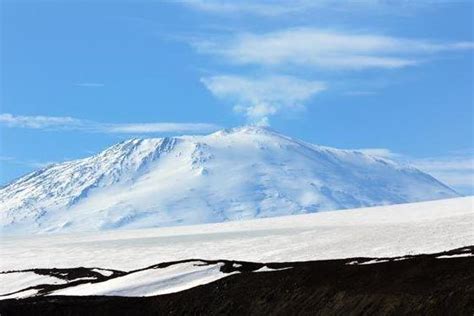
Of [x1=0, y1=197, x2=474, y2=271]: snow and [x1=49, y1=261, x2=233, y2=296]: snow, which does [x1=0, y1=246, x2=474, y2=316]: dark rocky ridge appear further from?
[x1=0, y1=197, x2=474, y2=271]: snow

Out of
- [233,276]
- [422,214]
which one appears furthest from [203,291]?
[422,214]

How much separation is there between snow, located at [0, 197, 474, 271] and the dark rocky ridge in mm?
13071

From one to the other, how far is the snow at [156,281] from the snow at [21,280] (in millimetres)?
9962

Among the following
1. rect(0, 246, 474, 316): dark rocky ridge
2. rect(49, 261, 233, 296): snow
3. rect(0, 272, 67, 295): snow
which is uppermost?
rect(0, 272, 67, 295): snow

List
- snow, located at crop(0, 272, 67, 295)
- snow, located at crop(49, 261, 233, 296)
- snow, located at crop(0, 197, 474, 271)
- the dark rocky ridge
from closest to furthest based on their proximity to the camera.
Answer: the dark rocky ridge < snow, located at crop(49, 261, 233, 296) < snow, located at crop(0, 197, 474, 271) < snow, located at crop(0, 272, 67, 295)

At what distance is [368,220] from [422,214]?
538cm

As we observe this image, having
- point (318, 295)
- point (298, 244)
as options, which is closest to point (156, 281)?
point (318, 295)

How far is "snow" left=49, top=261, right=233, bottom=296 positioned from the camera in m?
46.6

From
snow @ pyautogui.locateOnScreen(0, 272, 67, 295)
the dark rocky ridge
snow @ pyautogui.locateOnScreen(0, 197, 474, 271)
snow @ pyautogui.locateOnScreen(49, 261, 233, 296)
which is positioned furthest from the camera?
snow @ pyautogui.locateOnScreen(0, 272, 67, 295)

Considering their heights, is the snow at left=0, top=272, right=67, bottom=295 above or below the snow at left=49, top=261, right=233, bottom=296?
above

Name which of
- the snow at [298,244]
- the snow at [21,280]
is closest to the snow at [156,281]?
the snow at [21,280]

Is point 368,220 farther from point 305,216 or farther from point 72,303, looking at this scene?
point 72,303

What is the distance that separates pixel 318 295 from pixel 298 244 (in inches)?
1260

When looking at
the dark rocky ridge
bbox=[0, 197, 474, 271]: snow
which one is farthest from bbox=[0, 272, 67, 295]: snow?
the dark rocky ridge
